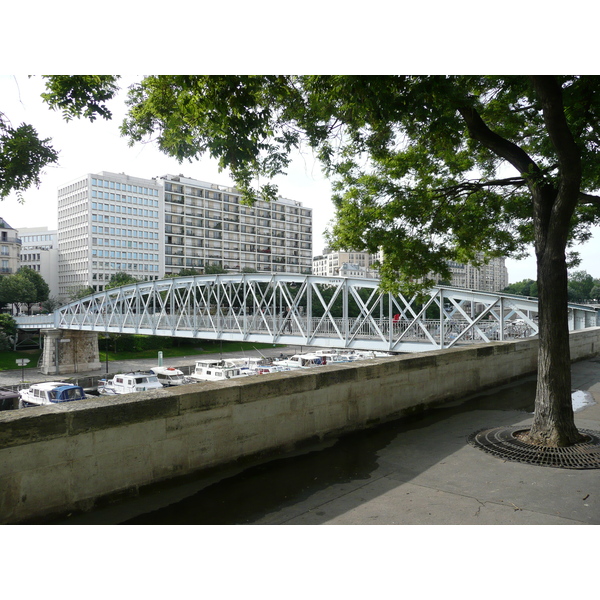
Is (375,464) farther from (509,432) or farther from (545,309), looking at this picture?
(545,309)

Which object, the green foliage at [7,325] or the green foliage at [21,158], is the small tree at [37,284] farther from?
the green foliage at [21,158]

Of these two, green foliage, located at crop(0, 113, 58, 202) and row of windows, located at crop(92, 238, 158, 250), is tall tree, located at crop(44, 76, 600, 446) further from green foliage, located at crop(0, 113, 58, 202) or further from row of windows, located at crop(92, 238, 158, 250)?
row of windows, located at crop(92, 238, 158, 250)

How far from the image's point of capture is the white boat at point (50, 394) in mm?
32219

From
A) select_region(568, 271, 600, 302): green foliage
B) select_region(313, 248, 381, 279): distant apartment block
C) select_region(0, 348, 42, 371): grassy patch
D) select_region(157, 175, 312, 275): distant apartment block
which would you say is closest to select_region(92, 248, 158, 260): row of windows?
select_region(157, 175, 312, 275): distant apartment block

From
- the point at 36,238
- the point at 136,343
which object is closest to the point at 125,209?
the point at 36,238

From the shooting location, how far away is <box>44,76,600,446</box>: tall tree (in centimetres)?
588

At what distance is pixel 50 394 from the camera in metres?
33.0

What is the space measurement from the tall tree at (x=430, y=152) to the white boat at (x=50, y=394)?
28.4 metres

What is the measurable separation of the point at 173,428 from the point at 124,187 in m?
113

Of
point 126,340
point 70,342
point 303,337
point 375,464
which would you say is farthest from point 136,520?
point 126,340

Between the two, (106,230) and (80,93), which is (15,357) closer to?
(106,230)

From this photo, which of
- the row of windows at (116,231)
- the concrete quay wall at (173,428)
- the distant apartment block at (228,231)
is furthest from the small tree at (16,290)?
the concrete quay wall at (173,428)

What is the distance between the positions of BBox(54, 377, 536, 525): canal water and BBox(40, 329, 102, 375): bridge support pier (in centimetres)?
6057

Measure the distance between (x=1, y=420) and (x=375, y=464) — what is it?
3.80 metres
